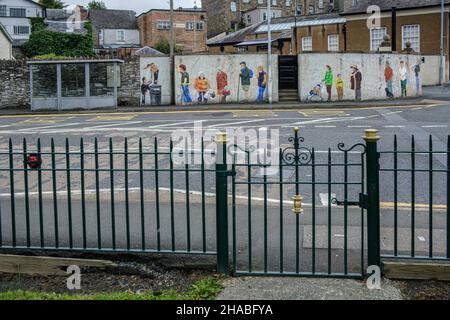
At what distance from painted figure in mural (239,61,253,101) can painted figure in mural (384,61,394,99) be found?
732 cm

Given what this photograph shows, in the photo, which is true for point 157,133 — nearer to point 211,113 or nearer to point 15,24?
point 211,113

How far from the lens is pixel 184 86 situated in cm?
3156

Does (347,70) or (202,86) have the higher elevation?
(347,70)

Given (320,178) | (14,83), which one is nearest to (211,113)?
(14,83)

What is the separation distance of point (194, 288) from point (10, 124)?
64.3ft

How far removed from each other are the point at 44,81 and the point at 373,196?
88.5 feet

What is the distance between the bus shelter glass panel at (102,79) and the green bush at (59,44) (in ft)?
106

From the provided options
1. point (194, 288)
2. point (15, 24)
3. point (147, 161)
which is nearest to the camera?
point (194, 288)

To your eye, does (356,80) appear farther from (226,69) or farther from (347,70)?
(226,69)

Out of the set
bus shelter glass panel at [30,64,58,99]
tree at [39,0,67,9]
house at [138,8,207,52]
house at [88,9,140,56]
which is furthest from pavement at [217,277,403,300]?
tree at [39,0,67,9]

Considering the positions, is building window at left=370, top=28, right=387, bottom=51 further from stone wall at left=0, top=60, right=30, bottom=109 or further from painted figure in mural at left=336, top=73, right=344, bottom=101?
stone wall at left=0, top=60, right=30, bottom=109

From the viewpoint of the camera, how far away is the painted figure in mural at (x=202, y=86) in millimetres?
31516

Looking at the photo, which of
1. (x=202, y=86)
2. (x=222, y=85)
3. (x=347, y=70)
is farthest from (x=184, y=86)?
(x=347, y=70)

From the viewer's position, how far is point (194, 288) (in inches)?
212
